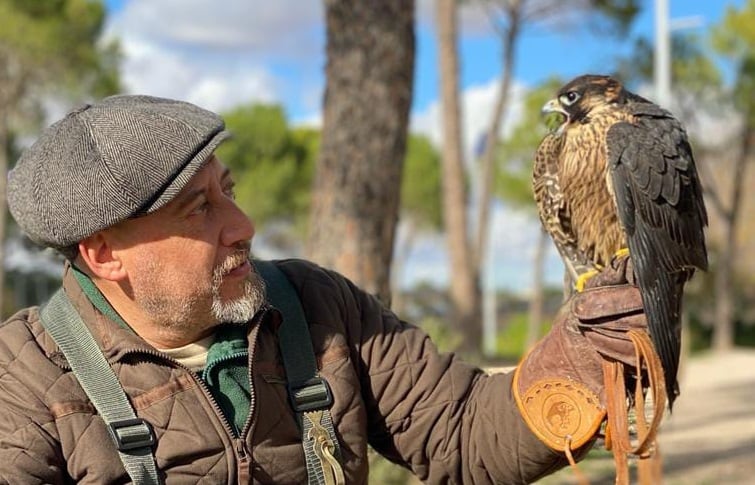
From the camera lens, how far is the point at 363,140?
477 centimetres

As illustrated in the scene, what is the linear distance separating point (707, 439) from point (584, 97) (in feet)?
24.4

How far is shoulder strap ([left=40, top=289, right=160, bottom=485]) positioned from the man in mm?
30

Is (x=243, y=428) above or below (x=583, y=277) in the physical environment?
below

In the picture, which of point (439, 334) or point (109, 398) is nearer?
point (109, 398)

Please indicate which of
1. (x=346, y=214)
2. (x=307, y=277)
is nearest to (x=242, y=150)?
(x=346, y=214)

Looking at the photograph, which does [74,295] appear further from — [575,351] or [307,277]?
[575,351]

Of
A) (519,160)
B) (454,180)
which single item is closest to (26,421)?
(454,180)

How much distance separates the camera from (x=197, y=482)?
2.12 meters

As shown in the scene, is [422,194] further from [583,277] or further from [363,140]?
[583,277]

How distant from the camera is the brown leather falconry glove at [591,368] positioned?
84.0 inches

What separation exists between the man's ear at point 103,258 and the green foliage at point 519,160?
17.4 metres

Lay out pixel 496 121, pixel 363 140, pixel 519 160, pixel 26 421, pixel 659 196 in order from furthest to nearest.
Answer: pixel 519 160 < pixel 496 121 < pixel 363 140 < pixel 659 196 < pixel 26 421

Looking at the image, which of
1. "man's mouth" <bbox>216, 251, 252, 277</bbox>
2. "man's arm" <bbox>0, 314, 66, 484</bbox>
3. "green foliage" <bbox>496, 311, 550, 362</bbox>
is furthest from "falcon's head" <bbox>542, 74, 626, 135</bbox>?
"green foliage" <bbox>496, 311, 550, 362</bbox>

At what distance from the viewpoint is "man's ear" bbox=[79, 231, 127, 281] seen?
2.18 m
